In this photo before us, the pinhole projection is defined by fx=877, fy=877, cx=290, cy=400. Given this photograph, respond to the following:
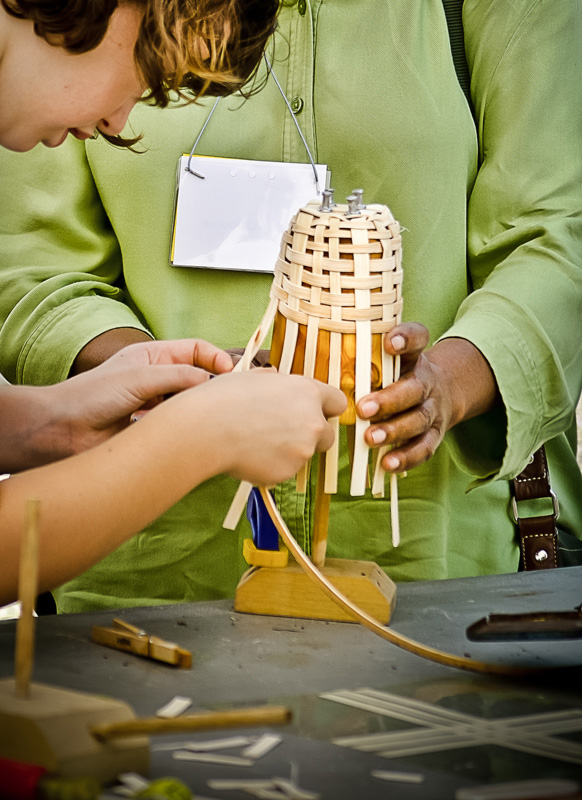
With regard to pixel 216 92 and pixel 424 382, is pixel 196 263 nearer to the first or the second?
pixel 216 92

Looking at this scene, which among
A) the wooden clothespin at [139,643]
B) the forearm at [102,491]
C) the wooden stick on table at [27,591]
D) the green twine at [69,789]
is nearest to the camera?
the green twine at [69,789]

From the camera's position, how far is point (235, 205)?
61.8 inches

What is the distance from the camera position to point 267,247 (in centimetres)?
157

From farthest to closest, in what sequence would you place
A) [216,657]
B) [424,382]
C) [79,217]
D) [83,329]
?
[79,217], [83,329], [424,382], [216,657]

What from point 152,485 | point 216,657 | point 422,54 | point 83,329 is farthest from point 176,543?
point 422,54

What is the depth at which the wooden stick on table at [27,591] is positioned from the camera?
0.78 m

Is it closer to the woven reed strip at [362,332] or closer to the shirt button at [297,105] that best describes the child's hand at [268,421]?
the woven reed strip at [362,332]

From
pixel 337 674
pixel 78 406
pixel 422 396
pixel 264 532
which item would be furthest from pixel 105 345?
pixel 337 674

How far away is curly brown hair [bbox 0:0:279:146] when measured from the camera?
1.06m

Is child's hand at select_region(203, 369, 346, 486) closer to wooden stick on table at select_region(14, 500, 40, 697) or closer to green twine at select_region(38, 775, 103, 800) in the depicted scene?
wooden stick on table at select_region(14, 500, 40, 697)

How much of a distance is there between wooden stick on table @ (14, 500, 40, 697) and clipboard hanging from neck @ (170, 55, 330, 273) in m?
0.87

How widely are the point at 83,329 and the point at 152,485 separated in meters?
0.64

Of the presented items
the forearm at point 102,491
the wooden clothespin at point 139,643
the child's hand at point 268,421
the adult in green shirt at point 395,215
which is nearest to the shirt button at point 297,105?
the adult in green shirt at point 395,215

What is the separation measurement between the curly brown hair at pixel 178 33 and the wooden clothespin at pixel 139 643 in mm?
717
